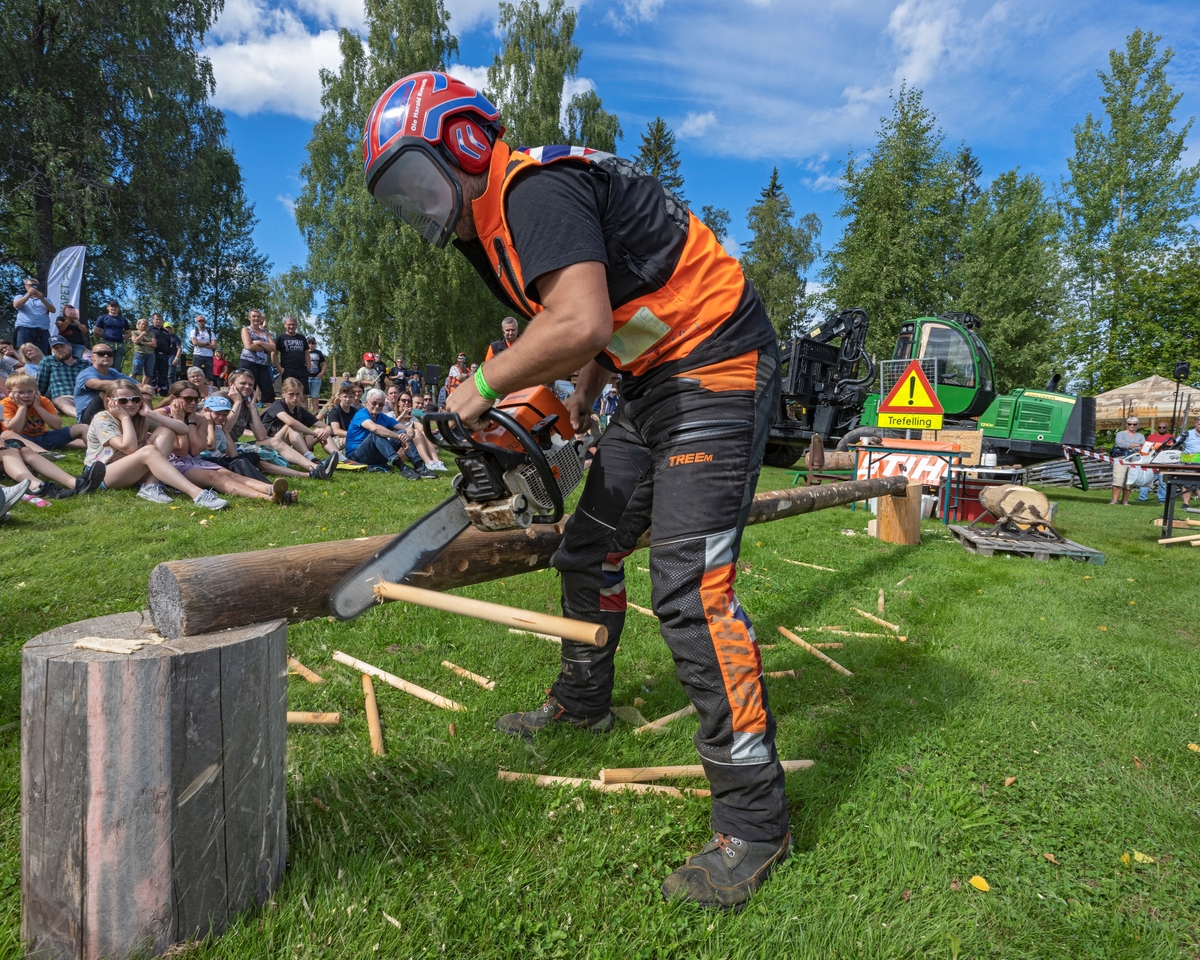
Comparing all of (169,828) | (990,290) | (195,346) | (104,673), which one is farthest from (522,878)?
(990,290)

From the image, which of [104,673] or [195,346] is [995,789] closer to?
[104,673]

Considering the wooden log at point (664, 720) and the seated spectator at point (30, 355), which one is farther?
the seated spectator at point (30, 355)

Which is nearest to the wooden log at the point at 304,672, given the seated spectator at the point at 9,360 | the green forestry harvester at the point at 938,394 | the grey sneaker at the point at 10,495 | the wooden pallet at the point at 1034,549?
the grey sneaker at the point at 10,495

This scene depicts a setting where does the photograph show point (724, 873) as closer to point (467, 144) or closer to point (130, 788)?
point (130, 788)

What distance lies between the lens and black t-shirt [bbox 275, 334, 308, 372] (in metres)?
12.7

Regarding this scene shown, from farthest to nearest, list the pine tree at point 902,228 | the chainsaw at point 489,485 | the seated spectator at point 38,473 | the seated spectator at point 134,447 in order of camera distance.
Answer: the pine tree at point 902,228
the seated spectator at point 134,447
the seated spectator at point 38,473
the chainsaw at point 489,485

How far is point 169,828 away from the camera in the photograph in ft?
5.08

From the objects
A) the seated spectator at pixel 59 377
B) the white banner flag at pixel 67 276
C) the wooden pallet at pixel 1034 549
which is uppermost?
the white banner flag at pixel 67 276

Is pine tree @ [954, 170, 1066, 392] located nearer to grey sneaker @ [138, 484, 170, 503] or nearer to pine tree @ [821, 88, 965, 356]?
pine tree @ [821, 88, 965, 356]

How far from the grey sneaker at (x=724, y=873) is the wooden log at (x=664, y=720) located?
2.70 feet

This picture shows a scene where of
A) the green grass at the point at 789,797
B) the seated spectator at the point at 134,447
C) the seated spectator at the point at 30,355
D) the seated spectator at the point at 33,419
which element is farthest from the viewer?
the seated spectator at the point at 30,355

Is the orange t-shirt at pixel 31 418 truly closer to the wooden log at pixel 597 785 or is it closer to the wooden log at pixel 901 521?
the wooden log at pixel 597 785

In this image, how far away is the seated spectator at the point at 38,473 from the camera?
6441 mm

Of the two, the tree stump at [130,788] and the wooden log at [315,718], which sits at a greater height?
the tree stump at [130,788]
